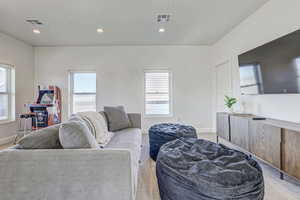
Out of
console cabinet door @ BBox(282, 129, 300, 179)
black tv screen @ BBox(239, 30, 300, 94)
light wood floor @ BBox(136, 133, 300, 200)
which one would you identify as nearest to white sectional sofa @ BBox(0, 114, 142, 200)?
light wood floor @ BBox(136, 133, 300, 200)

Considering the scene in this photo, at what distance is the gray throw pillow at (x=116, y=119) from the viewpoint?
3.38 m

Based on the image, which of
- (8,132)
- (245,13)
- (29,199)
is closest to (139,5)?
(245,13)

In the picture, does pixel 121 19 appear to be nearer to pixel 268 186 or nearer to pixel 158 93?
pixel 158 93

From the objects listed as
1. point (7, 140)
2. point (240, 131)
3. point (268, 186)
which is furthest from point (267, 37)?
point (7, 140)

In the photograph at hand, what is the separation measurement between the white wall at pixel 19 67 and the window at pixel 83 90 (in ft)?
3.90

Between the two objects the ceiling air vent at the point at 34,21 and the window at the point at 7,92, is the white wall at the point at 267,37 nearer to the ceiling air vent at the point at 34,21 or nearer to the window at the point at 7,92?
the ceiling air vent at the point at 34,21

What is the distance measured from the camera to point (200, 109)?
5.67 metres

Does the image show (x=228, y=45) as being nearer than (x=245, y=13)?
No

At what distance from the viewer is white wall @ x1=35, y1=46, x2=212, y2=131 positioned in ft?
18.2

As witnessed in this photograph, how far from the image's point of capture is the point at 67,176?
138cm

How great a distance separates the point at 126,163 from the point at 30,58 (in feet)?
18.1

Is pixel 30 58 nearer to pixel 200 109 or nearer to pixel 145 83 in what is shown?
pixel 145 83

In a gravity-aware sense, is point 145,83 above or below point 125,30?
below

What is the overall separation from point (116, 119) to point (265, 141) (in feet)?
8.07
